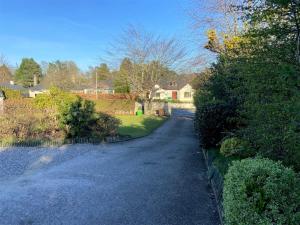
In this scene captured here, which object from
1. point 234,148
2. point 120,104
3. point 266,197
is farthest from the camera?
point 120,104

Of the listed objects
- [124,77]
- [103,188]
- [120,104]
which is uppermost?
[124,77]

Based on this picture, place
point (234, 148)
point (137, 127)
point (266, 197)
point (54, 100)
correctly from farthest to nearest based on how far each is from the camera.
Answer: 1. point (137, 127)
2. point (54, 100)
3. point (234, 148)
4. point (266, 197)

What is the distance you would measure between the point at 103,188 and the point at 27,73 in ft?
242

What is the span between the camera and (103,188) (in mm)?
7426

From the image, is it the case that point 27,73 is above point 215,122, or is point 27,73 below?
above

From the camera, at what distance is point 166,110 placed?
1419 inches

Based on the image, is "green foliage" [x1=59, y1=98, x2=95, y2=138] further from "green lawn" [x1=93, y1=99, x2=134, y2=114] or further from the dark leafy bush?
"green lawn" [x1=93, y1=99, x2=134, y2=114]

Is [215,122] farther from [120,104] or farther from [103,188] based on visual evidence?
[120,104]

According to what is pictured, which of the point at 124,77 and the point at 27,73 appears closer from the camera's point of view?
the point at 124,77

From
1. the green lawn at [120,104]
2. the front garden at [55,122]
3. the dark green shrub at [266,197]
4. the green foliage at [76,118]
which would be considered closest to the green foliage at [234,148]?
the dark green shrub at [266,197]

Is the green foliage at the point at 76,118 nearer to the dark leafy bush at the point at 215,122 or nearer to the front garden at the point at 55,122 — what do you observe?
the front garden at the point at 55,122

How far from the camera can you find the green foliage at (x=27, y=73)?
73812 millimetres

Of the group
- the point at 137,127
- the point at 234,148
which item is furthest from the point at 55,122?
the point at 234,148

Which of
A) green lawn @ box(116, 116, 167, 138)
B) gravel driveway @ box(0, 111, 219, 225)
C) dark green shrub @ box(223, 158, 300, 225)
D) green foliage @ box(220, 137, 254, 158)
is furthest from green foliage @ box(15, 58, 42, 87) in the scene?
dark green shrub @ box(223, 158, 300, 225)
